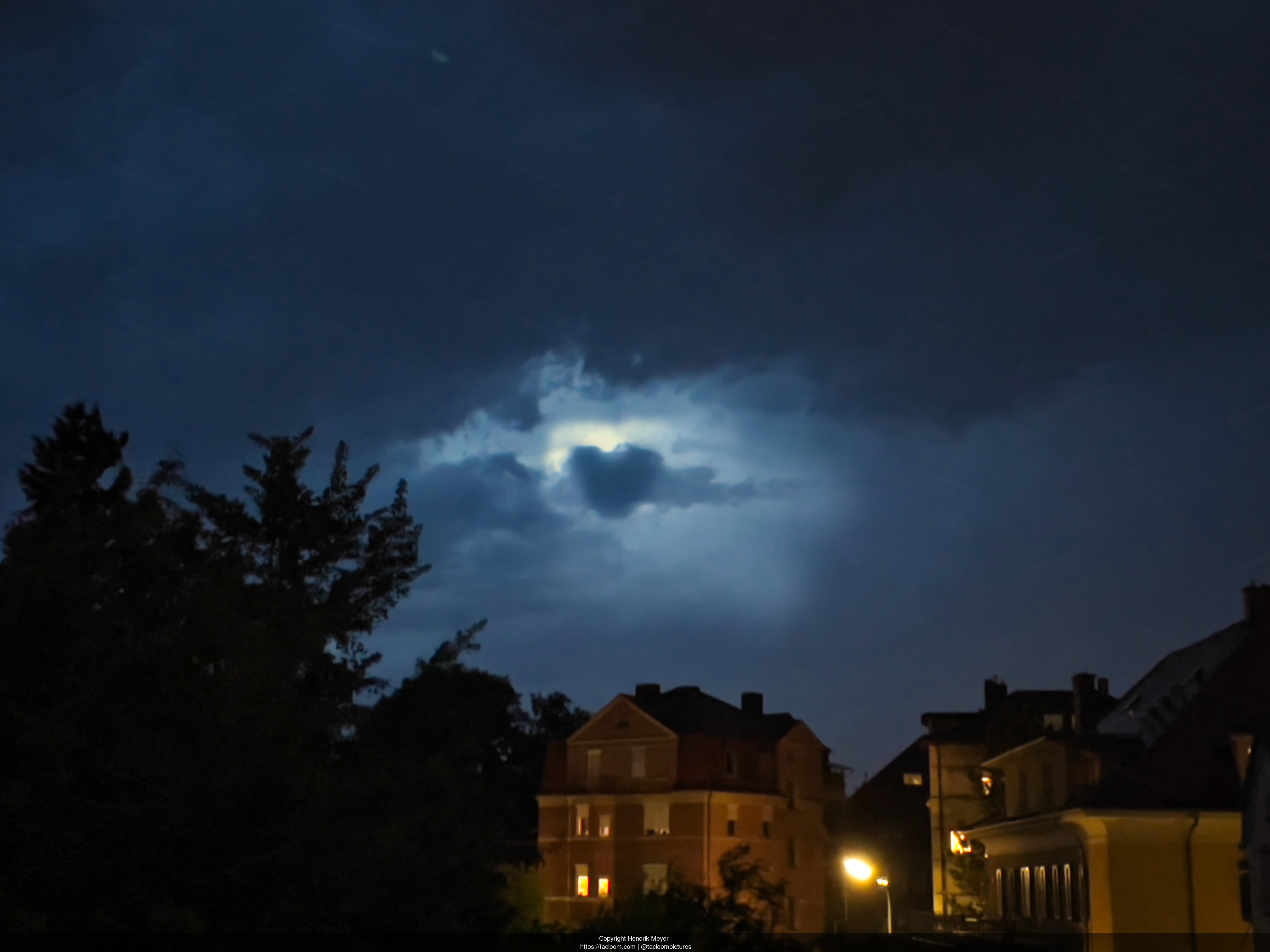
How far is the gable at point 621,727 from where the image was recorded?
67.3 meters

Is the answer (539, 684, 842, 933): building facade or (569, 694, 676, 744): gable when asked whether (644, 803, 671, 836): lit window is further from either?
(569, 694, 676, 744): gable

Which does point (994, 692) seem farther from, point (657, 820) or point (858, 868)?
point (858, 868)

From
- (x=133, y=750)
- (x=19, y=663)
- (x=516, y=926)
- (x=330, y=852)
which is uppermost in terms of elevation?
(x=19, y=663)

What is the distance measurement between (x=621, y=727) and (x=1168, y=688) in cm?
3163

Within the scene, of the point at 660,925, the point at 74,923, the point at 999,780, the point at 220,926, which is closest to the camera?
the point at 660,925

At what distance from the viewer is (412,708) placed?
31188 millimetres

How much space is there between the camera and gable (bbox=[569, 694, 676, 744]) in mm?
67312

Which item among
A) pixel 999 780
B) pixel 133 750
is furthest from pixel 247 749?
pixel 999 780

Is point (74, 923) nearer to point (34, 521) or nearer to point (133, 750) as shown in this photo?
point (133, 750)

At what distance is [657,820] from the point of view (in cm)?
6525

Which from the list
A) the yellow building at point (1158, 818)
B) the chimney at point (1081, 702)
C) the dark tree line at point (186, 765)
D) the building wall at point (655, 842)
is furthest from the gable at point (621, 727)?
the dark tree line at point (186, 765)

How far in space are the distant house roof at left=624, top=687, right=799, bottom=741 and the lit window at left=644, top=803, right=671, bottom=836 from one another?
12.5ft

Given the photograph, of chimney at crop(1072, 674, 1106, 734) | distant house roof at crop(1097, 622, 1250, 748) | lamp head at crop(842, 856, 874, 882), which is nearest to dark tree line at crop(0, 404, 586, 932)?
lamp head at crop(842, 856, 874, 882)

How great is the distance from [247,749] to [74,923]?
3.62 m
